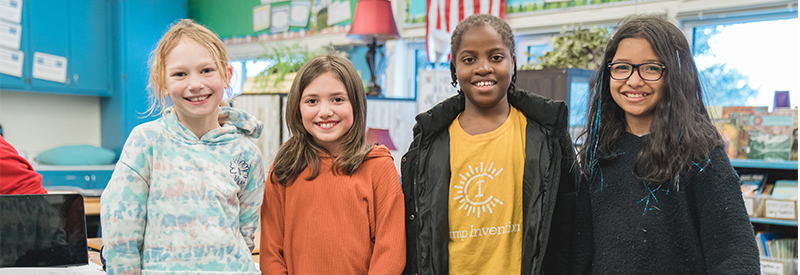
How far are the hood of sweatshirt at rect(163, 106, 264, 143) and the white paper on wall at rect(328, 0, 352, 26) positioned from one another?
10.5ft

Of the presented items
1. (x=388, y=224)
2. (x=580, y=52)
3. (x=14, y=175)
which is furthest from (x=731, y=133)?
(x=14, y=175)

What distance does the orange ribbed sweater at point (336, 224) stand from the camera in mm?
1318

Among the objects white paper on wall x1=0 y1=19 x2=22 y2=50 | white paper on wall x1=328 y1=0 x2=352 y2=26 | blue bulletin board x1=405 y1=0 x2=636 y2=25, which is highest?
white paper on wall x1=328 y1=0 x2=352 y2=26

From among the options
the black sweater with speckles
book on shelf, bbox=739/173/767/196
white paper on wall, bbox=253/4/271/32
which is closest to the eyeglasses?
the black sweater with speckles

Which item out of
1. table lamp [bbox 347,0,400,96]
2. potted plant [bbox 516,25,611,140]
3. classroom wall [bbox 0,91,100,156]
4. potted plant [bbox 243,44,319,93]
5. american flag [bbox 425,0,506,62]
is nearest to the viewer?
potted plant [bbox 516,25,611,140]

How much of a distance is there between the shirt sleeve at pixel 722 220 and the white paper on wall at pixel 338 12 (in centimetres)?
359

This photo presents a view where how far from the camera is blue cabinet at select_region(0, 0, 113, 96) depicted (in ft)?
14.3

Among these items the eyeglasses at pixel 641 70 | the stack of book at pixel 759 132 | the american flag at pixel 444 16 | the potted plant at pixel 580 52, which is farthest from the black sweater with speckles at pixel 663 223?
the american flag at pixel 444 16

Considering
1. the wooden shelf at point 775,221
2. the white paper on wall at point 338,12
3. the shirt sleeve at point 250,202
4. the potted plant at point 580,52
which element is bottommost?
the wooden shelf at point 775,221

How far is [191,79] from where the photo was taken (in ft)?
3.90

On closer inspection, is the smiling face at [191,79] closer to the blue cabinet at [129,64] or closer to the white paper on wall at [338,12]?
the white paper on wall at [338,12]

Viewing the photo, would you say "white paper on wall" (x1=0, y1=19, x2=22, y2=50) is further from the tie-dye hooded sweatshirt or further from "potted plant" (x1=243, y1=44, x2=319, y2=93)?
the tie-dye hooded sweatshirt

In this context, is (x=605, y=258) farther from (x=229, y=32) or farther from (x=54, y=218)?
(x=229, y=32)

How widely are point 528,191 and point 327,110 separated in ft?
1.77
